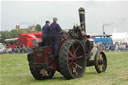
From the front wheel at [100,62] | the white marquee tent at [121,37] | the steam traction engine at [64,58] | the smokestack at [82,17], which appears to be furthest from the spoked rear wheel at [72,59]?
the white marquee tent at [121,37]

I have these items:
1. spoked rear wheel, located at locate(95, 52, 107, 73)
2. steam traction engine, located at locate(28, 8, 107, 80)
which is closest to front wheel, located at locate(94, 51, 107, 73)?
spoked rear wheel, located at locate(95, 52, 107, 73)

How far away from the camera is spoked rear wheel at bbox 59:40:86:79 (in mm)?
7204

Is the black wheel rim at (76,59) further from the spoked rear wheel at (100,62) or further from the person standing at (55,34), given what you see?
the spoked rear wheel at (100,62)

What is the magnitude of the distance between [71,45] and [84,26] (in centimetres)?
188

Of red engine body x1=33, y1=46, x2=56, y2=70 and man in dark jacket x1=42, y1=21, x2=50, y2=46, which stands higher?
man in dark jacket x1=42, y1=21, x2=50, y2=46

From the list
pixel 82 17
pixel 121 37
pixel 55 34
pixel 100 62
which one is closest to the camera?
pixel 55 34

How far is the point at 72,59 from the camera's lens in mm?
7660

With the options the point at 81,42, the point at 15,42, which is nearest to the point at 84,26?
the point at 81,42

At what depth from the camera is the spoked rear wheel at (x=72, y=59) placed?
720cm

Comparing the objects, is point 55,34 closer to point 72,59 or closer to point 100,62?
point 72,59

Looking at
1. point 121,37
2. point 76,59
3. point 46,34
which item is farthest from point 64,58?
point 121,37

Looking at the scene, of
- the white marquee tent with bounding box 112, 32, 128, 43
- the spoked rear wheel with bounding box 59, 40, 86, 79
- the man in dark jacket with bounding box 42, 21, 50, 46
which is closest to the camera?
the spoked rear wheel with bounding box 59, 40, 86, 79

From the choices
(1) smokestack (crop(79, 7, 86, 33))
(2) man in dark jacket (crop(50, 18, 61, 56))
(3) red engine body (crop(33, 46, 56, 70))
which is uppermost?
(1) smokestack (crop(79, 7, 86, 33))

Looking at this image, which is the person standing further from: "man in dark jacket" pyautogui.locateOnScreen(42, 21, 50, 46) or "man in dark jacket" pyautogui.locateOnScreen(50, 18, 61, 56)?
"man in dark jacket" pyautogui.locateOnScreen(42, 21, 50, 46)
